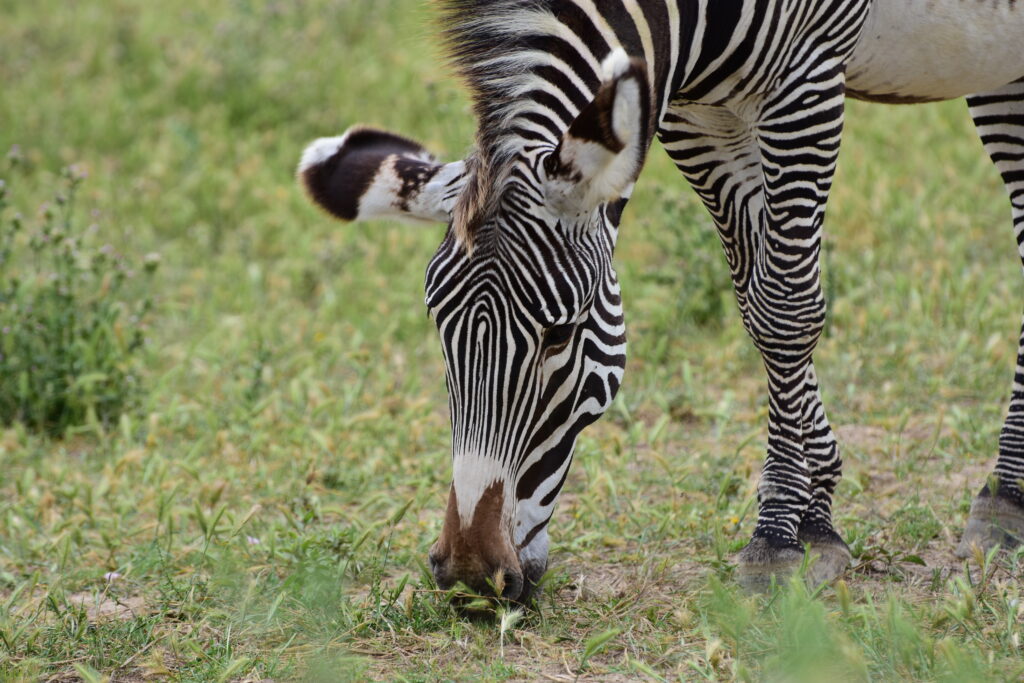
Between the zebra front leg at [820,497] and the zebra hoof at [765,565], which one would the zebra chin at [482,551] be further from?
the zebra front leg at [820,497]

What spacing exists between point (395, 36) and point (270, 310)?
4.81 meters

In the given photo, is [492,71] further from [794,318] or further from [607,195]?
[794,318]

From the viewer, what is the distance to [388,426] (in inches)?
228

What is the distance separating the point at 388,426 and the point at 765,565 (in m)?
2.47

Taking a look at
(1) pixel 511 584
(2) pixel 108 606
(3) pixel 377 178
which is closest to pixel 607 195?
(3) pixel 377 178

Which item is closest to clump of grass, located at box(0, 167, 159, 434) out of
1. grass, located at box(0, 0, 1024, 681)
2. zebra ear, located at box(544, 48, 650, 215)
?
grass, located at box(0, 0, 1024, 681)

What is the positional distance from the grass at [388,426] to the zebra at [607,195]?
267 mm

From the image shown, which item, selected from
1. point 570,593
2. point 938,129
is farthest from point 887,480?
point 938,129

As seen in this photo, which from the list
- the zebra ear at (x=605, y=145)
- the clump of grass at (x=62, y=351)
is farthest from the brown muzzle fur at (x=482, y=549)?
the clump of grass at (x=62, y=351)

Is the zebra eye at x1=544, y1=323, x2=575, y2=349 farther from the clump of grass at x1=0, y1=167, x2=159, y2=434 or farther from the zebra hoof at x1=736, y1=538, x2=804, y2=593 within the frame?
the clump of grass at x1=0, y1=167, x2=159, y2=434

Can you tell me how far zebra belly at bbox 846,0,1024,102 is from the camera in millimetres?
3936

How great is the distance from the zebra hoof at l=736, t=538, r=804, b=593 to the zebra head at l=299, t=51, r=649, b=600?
0.95 metres

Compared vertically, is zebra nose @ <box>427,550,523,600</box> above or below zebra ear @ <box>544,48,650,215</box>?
below

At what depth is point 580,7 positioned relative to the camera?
3.36m
